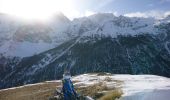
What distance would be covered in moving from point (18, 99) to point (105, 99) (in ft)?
74.0

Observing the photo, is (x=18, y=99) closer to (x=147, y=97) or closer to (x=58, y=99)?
(x=58, y=99)

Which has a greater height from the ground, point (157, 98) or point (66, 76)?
point (66, 76)

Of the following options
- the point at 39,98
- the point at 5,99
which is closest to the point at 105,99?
the point at 39,98

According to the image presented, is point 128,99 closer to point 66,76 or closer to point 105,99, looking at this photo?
point 105,99

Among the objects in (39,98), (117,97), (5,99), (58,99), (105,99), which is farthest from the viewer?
(5,99)

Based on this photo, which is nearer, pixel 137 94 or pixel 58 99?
pixel 137 94

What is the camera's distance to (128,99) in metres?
22.2

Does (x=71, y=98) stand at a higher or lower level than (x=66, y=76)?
lower

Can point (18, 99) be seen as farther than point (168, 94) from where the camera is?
Yes

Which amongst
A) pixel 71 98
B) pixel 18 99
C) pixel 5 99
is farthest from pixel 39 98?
pixel 71 98

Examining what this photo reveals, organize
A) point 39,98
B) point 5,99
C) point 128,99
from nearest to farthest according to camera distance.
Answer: point 128,99
point 39,98
point 5,99

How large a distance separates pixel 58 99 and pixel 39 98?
9969 millimetres

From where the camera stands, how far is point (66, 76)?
86.3 feet

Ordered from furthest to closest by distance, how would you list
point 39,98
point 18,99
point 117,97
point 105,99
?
point 18,99 < point 39,98 < point 105,99 < point 117,97
